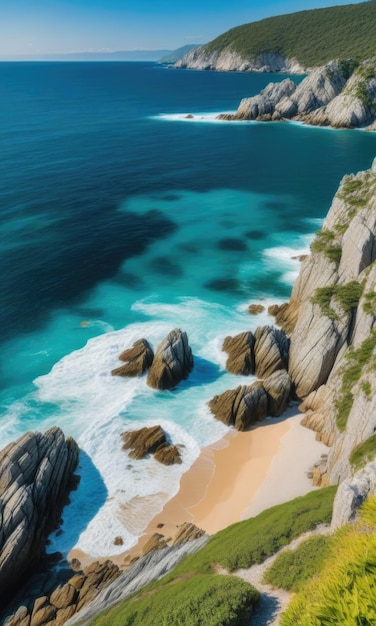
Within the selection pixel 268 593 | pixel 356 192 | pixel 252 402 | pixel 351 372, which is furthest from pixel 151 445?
pixel 356 192

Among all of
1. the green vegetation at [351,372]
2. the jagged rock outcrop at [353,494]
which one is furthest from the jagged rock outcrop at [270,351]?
the jagged rock outcrop at [353,494]

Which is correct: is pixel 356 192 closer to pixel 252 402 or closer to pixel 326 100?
pixel 252 402

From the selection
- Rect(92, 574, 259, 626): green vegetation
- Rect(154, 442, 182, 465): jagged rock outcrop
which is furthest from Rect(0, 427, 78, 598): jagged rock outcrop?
Rect(92, 574, 259, 626): green vegetation

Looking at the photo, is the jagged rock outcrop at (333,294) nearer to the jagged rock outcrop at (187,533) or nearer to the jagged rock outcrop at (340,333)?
the jagged rock outcrop at (340,333)

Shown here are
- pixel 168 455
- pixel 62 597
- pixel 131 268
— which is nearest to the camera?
pixel 62 597

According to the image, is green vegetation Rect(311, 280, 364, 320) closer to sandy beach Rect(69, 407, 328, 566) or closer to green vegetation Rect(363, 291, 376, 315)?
green vegetation Rect(363, 291, 376, 315)

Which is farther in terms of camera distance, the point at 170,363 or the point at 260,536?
the point at 170,363
